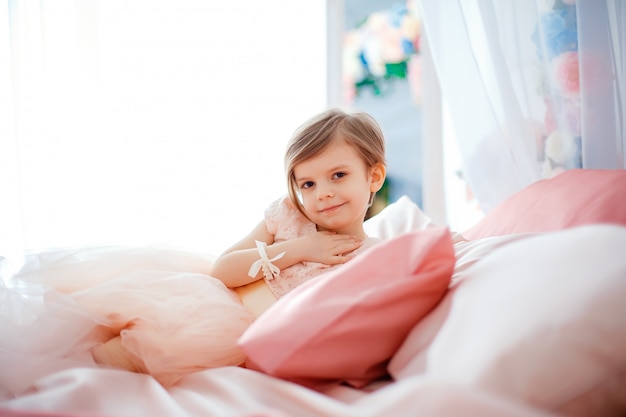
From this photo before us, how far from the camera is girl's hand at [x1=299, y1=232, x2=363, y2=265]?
4.43 feet

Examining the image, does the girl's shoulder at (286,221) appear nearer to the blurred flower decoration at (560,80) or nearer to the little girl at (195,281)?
the little girl at (195,281)

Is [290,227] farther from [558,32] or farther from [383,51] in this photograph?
[383,51]

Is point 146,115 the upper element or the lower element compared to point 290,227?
upper

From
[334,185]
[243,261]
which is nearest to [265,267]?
[243,261]

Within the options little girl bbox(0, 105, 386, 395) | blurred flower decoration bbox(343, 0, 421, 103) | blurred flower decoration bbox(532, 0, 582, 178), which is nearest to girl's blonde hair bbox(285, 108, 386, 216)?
A: little girl bbox(0, 105, 386, 395)

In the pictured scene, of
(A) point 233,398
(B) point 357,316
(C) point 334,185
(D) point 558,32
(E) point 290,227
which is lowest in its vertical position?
(A) point 233,398

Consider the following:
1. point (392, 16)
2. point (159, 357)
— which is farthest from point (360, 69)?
point (159, 357)

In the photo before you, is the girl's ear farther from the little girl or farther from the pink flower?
the pink flower

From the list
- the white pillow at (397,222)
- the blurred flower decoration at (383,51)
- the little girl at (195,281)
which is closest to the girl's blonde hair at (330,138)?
the little girl at (195,281)

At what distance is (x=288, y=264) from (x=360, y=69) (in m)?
2.81

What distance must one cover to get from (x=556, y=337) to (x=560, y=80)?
130 cm

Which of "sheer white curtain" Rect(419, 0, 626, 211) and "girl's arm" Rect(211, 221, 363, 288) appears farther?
"sheer white curtain" Rect(419, 0, 626, 211)

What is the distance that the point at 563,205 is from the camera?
1369mm

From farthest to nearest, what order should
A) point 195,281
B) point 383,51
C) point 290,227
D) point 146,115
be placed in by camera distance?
point 383,51 → point 146,115 → point 290,227 → point 195,281
